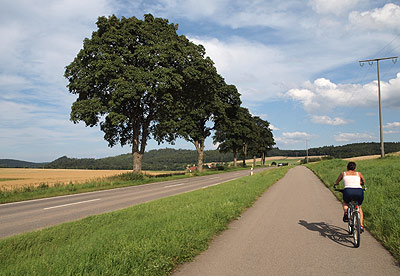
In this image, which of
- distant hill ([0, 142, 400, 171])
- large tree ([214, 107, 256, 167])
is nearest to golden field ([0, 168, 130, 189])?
large tree ([214, 107, 256, 167])

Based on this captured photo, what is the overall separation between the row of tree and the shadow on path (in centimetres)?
1640

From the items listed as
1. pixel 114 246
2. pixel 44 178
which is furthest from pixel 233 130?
pixel 114 246

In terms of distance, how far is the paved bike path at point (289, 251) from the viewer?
423cm

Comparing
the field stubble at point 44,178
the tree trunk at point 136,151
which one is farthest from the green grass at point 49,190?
the tree trunk at point 136,151

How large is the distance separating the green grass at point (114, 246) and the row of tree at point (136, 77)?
49.6ft

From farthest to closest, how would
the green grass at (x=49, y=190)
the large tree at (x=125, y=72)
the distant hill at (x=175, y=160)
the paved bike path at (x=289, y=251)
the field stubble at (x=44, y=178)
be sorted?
the distant hill at (x=175, y=160), the field stubble at (x=44, y=178), the large tree at (x=125, y=72), the green grass at (x=49, y=190), the paved bike path at (x=289, y=251)

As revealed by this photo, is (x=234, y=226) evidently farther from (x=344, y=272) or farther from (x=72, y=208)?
(x=72, y=208)

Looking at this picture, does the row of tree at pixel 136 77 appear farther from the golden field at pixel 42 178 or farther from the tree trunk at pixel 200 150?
the tree trunk at pixel 200 150

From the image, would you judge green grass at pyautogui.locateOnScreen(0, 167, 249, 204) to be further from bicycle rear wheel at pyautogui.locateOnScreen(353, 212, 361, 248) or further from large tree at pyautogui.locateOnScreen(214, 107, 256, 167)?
large tree at pyautogui.locateOnScreen(214, 107, 256, 167)

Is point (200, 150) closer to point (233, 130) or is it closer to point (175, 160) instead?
point (233, 130)

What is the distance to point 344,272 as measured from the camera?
4.16 metres

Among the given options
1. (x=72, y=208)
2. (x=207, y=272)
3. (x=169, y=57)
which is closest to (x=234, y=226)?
(x=207, y=272)

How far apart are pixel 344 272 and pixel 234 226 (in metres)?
3.32

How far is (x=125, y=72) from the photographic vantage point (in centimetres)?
2148
